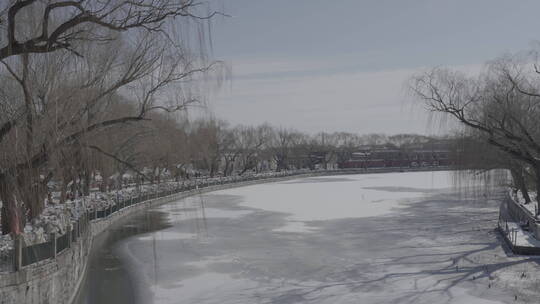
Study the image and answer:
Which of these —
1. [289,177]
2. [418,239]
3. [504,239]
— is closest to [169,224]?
[418,239]

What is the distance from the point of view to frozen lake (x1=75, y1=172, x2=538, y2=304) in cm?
1345

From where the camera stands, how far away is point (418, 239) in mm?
21578

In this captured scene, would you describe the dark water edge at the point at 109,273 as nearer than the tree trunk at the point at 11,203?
No

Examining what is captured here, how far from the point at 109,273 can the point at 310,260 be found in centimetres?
619

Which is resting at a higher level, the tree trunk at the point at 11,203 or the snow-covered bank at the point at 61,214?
the tree trunk at the point at 11,203

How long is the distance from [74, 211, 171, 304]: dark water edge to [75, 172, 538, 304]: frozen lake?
0.13 ft

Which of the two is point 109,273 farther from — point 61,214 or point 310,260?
point 310,260

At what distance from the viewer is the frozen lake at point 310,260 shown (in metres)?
13.5

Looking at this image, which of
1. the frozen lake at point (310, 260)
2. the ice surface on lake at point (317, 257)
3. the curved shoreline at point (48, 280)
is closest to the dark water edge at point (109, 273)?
the frozen lake at point (310, 260)

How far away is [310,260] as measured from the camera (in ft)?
57.7

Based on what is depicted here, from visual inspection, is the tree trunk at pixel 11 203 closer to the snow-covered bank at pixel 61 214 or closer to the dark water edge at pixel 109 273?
the snow-covered bank at pixel 61 214

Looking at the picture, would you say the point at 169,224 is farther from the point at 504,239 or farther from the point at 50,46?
the point at 50,46

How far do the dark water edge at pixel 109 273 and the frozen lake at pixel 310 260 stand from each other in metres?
0.04

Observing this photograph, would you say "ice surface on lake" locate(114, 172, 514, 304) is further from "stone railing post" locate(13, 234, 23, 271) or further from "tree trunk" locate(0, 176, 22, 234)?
"stone railing post" locate(13, 234, 23, 271)
